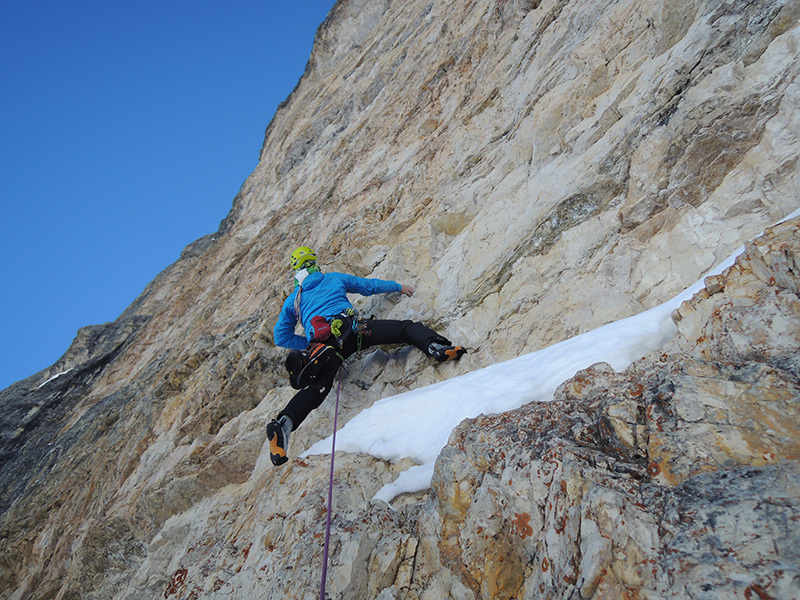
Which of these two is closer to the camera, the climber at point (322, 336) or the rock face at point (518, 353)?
the rock face at point (518, 353)

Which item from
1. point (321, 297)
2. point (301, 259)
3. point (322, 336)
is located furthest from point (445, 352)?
point (301, 259)

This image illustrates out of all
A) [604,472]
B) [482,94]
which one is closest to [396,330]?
[604,472]

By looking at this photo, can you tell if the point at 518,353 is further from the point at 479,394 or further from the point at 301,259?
the point at 301,259

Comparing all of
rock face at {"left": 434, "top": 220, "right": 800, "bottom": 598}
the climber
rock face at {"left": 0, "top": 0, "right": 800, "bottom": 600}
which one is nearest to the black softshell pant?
the climber

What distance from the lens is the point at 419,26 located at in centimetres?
1571

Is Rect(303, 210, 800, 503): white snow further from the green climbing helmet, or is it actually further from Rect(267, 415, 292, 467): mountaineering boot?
the green climbing helmet

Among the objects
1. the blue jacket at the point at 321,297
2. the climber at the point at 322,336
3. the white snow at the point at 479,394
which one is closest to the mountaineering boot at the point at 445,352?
the climber at the point at 322,336

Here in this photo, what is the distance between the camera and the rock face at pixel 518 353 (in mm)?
2217

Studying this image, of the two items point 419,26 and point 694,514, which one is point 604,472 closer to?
point 694,514

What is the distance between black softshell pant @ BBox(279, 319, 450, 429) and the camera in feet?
18.0

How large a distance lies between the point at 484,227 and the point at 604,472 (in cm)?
489

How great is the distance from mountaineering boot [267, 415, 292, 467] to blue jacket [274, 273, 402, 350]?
127cm

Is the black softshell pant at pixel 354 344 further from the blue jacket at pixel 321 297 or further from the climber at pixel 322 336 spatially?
the blue jacket at pixel 321 297

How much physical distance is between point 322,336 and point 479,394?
7.70 feet
